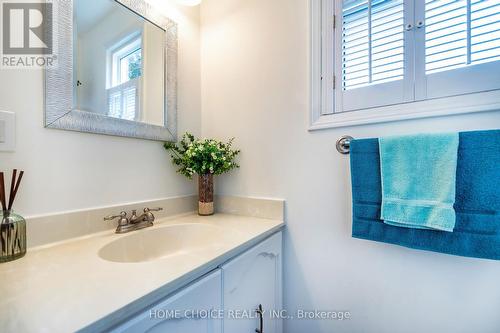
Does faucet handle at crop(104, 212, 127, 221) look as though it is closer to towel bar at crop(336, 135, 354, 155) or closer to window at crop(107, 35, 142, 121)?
window at crop(107, 35, 142, 121)

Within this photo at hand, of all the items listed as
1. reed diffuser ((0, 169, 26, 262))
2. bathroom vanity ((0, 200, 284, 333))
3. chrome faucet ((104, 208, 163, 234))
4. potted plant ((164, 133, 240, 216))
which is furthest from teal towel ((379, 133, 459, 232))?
reed diffuser ((0, 169, 26, 262))

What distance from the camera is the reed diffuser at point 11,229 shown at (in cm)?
62

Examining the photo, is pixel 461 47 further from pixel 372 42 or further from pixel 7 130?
pixel 7 130

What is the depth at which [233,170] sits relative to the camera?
4.11ft

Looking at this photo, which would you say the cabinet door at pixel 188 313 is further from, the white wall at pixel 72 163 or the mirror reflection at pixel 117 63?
the mirror reflection at pixel 117 63

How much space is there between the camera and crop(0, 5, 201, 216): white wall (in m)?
0.70

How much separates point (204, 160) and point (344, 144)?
660 mm

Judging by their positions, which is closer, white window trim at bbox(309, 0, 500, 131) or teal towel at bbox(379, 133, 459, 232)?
teal towel at bbox(379, 133, 459, 232)

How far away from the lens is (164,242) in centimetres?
98

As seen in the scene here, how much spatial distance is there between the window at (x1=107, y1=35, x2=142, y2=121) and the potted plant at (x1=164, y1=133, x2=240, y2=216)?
0.79 feet

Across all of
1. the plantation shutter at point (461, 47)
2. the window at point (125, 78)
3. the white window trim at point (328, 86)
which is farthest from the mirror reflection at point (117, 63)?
the plantation shutter at point (461, 47)

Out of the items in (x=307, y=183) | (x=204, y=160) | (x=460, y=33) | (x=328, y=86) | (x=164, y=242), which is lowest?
(x=164, y=242)

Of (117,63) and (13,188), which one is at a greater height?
(117,63)

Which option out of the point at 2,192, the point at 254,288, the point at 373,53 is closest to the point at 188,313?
the point at 254,288
